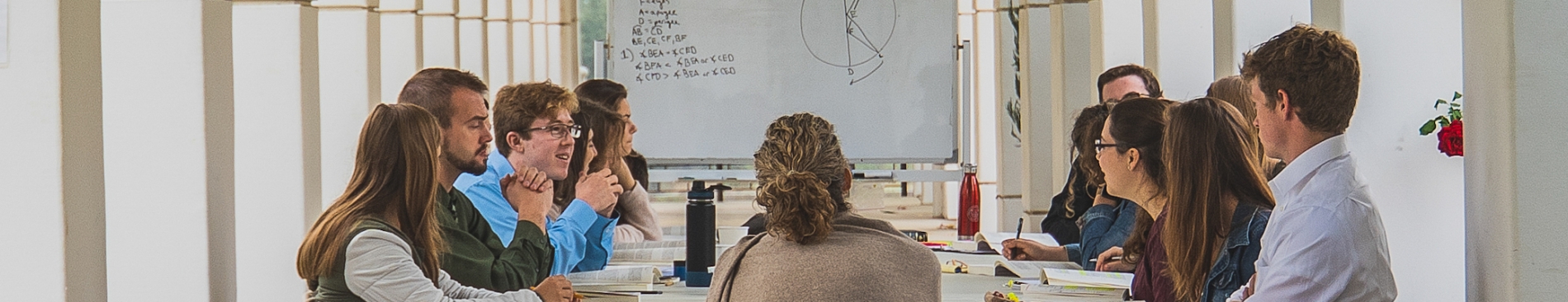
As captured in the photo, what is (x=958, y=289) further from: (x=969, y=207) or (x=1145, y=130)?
(x=969, y=207)

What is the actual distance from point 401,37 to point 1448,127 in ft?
13.3

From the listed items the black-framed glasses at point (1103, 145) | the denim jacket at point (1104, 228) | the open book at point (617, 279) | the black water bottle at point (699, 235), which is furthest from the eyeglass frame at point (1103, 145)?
the open book at point (617, 279)

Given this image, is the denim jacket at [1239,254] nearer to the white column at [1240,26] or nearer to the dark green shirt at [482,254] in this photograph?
the white column at [1240,26]

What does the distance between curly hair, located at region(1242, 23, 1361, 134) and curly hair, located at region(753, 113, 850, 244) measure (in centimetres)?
80

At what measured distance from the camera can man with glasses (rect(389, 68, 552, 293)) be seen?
3238mm

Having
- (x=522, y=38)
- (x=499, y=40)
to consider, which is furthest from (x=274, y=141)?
(x=522, y=38)

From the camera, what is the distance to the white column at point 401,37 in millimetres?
5848

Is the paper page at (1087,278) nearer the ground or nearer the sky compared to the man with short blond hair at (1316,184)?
nearer the ground

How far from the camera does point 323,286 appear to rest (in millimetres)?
2682

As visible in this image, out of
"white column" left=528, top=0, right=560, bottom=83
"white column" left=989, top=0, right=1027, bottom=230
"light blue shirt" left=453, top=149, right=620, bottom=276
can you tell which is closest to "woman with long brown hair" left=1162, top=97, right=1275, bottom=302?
"light blue shirt" left=453, top=149, right=620, bottom=276

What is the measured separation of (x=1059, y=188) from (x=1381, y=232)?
4.14 meters

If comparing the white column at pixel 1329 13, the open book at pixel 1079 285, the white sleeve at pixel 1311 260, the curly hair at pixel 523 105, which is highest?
the white column at pixel 1329 13

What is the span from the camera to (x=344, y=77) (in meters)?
5.09

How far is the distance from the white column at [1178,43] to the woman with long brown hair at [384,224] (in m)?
2.77
